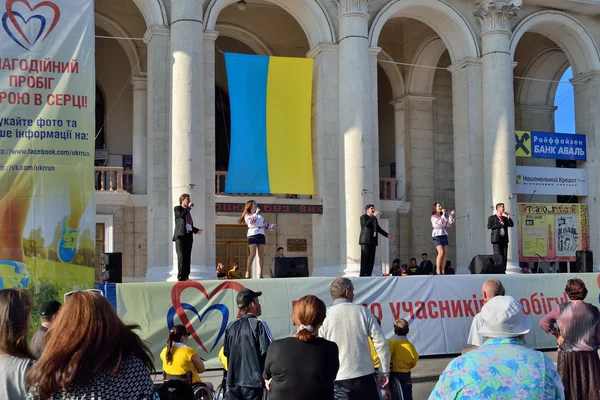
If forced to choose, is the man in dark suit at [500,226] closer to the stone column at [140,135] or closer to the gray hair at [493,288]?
the stone column at [140,135]

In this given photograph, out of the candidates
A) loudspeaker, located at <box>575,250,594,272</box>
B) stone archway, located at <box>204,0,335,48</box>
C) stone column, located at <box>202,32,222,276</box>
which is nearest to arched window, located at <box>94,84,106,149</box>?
stone archway, located at <box>204,0,335,48</box>

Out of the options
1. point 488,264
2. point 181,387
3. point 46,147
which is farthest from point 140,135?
point 181,387

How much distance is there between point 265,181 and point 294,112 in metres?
2.37

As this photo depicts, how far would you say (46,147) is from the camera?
16.2m

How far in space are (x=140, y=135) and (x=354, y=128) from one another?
24.6 ft

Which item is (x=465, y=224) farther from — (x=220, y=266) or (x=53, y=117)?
(x=53, y=117)

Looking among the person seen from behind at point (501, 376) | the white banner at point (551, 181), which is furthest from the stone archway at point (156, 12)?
the person seen from behind at point (501, 376)

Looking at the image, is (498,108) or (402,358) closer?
(402,358)

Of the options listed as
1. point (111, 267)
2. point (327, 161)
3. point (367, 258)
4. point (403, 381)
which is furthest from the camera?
point (327, 161)

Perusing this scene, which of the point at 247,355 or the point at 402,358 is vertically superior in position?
the point at 247,355

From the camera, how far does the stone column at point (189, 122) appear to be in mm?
19812

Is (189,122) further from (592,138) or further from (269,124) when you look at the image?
(592,138)

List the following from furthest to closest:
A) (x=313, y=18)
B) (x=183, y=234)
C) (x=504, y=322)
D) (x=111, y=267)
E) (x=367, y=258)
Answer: (x=313, y=18) < (x=367, y=258) < (x=183, y=234) < (x=111, y=267) < (x=504, y=322)

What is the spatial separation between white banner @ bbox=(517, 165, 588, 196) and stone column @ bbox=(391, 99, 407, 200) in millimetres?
4827
